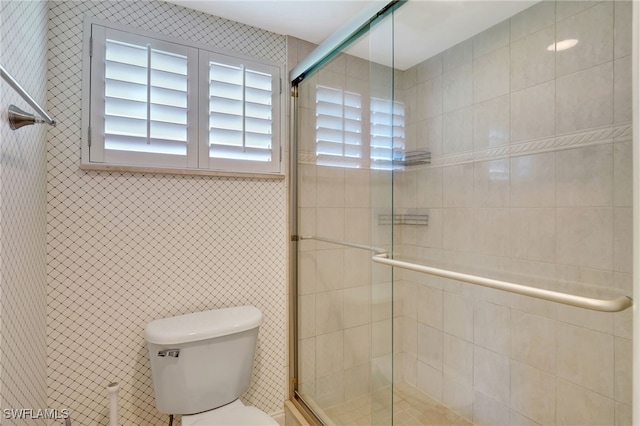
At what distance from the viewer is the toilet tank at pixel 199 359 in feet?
4.12

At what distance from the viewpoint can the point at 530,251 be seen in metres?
1.39

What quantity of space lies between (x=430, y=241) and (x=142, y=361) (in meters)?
1.58

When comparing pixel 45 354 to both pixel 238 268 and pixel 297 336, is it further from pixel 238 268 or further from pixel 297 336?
pixel 297 336

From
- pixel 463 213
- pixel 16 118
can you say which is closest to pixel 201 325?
pixel 16 118

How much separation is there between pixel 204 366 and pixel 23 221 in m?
0.83

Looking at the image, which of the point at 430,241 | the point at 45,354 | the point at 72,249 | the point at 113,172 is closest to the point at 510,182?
the point at 430,241

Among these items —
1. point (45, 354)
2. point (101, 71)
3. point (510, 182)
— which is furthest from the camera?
point (510, 182)

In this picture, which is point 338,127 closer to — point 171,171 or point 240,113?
point 240,113

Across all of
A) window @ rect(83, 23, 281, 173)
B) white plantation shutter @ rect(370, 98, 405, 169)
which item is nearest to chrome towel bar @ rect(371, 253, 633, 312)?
white plantation shutter @ rect(370, 98, 405, 169)

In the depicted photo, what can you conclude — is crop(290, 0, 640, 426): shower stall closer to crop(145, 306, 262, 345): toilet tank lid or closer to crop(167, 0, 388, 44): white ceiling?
crop(167, 0, 388, 44): white ceiling

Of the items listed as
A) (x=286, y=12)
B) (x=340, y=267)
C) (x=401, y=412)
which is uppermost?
(x=286, y=12)

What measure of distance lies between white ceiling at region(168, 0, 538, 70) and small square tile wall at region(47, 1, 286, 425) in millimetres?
111

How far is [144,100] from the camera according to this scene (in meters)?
Answer: 1.41

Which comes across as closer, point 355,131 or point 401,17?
point 401,17
